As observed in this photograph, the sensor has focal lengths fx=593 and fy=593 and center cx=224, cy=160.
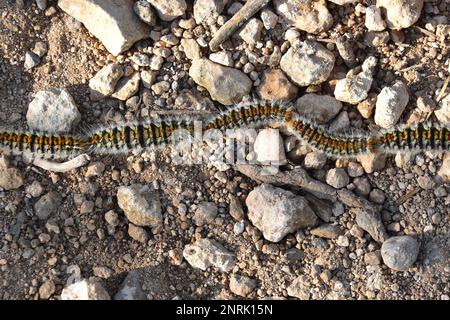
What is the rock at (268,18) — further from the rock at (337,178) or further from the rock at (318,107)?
the rock at (337,178)

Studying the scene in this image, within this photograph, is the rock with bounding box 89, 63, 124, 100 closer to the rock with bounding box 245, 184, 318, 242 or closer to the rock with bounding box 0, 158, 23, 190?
the rock with bounding box 0, 158, 23, 190

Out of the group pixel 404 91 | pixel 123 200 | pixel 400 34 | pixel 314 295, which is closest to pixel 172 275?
pixel 123 200

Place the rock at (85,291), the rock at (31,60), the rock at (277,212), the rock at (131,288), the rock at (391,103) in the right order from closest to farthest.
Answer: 1. the rock at (85,291)
2. the rock at (131,288)
3. the rock at (277,212)
4. the rock at (391,103)
5. the rock at (31,60)

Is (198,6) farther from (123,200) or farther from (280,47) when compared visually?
(123,200)

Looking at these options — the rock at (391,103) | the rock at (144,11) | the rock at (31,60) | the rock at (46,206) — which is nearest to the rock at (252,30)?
the rock at (144,11)

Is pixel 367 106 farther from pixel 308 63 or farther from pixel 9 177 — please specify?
pixel 9 177
